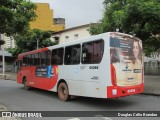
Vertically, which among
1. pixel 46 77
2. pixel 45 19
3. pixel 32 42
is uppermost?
pixel 45 19

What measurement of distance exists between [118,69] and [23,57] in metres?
9.57

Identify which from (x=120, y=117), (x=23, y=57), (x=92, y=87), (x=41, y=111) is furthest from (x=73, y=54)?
(x=23, y=57)

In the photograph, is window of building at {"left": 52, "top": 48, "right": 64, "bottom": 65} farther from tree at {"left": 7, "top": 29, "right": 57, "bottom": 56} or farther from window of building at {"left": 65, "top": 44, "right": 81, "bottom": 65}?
tree at {"left": 7, "top": 29, "right": 57, "bottom": 56}

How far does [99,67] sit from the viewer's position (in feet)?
37.2

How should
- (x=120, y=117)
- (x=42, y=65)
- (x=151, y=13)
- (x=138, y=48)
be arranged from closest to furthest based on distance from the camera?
(x=120, y=117) < (x=138, y=48) < (x=151, y=13) < (x=42, y=65)

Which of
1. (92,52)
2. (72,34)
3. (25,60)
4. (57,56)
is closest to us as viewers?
(92,52)

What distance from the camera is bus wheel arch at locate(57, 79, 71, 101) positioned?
535 inches

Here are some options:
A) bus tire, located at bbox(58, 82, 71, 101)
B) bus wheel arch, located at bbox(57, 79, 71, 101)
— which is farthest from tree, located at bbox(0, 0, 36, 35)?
bus tire, located at bbox(58, 82, 71, 101)

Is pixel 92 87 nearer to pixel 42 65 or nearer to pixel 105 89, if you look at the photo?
pixel 105 89

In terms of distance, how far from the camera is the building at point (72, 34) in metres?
37.7

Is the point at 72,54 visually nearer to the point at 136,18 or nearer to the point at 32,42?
the point at 136,18

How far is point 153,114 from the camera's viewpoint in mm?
10164

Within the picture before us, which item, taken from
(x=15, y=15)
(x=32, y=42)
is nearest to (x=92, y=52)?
(x=15, y=15)

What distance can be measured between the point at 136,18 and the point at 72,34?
24375 mm
